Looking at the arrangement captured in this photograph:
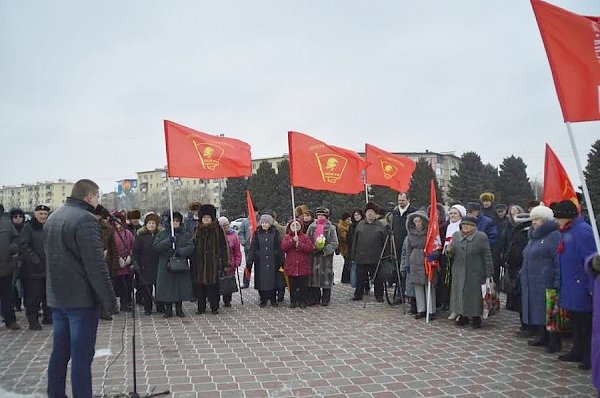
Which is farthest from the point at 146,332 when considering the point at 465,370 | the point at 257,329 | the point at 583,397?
the point at 583,397

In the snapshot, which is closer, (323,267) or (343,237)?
(323,267)

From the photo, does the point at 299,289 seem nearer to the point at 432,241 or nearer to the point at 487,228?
the point at 432,241

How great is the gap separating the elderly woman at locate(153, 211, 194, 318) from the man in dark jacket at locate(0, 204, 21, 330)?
7.62ft

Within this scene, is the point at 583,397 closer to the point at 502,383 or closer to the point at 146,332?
the point at 502,383

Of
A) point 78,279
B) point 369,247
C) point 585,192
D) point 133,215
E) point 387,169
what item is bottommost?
point 369,247

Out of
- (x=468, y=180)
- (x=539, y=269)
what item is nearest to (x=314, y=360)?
(x=539, y=269)

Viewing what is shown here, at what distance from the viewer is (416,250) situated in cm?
921

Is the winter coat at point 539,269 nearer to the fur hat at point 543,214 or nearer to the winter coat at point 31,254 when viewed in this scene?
the fur hat at point 543,214

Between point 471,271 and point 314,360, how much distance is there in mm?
3260

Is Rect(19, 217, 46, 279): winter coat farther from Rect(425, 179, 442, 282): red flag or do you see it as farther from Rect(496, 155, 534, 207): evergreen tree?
Rect(496, 155, 534, 207): evergreen tree

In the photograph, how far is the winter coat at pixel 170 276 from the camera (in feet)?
30.3

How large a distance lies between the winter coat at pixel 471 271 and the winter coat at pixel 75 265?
5709 mm

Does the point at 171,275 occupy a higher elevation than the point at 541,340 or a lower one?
higher

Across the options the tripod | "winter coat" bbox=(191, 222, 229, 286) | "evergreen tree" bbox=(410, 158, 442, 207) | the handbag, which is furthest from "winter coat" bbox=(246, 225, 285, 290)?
"evergreen tree" bbox=(410, 158, 442, 207)
